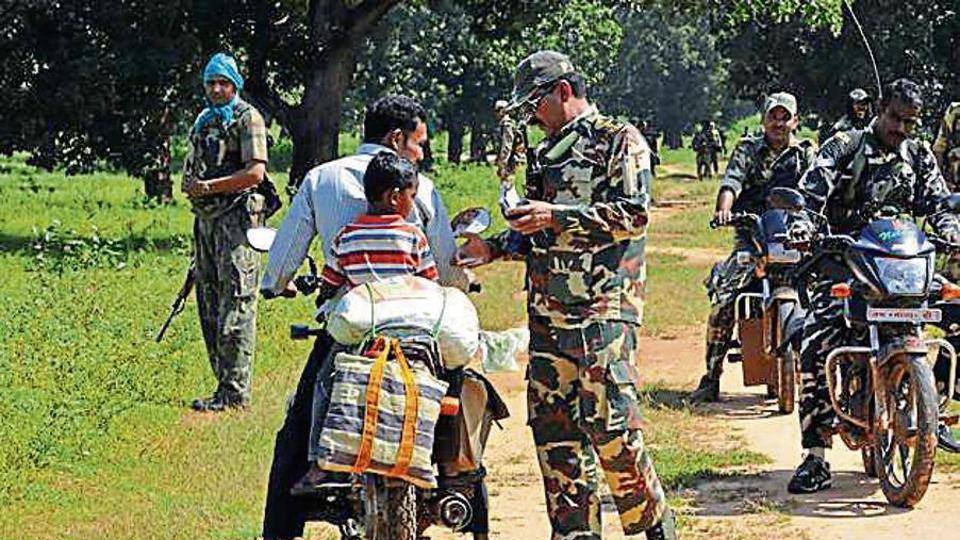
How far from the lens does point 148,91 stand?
26234mm

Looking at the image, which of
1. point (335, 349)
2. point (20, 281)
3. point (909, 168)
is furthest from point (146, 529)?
point (20, 281)

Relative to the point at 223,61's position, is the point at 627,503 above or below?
below

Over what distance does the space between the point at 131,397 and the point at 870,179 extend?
16.0 feet

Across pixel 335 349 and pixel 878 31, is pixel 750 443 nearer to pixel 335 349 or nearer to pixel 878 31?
pixel 335 349

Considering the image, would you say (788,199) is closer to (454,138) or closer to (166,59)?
(166,59)

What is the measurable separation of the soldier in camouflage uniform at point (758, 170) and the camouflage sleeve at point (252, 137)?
2.69 m

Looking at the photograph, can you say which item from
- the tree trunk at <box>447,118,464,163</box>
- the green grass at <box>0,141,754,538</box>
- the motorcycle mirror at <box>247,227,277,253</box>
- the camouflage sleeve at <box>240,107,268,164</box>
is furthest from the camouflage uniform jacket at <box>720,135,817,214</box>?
the tree trunk at <box>447,118,464,163</box>

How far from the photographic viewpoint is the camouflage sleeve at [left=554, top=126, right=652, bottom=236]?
6.52 metres

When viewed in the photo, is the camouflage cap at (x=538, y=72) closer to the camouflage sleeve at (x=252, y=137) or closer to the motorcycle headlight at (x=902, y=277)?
the motorcycle headlight at (x=902, y=277)

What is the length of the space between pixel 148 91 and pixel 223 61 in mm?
16090

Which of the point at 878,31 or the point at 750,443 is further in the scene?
the point at 878,31

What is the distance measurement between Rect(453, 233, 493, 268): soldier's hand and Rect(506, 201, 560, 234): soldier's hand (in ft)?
0.82

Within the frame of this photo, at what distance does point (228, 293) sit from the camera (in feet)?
35.8

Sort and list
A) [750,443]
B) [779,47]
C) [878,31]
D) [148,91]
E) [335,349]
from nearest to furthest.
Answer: [335,349], [750,443], [148,91], [878,31], [779,47]
